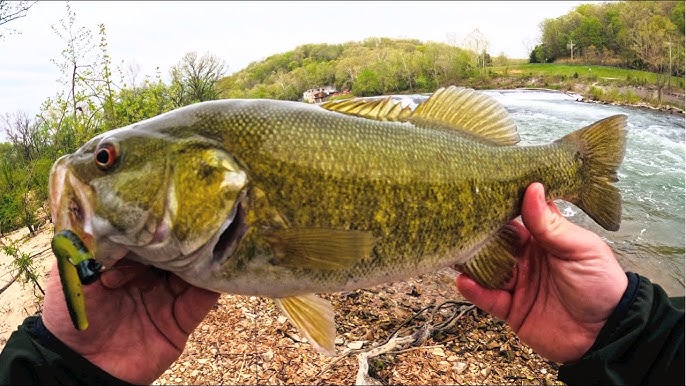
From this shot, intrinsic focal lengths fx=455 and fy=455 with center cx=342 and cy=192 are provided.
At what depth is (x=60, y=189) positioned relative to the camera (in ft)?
6.18

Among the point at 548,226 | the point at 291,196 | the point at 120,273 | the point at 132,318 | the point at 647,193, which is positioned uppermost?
the point at 291,196

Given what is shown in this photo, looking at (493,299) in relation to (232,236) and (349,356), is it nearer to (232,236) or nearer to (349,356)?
(232,236)

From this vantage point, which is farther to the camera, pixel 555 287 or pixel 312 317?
pixel 555 287

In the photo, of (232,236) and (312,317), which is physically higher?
(232,236)

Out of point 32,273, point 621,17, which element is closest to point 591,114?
point 32,273

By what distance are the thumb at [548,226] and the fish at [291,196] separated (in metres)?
0.08

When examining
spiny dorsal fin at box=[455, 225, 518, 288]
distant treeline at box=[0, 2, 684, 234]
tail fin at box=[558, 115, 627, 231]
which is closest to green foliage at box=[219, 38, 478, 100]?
distant treeline at box=[0, 2, 684, 234]

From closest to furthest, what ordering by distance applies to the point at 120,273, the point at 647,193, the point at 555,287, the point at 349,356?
the point at 120,273, the point at 555,287, the point at 349,356, the point at 647,193

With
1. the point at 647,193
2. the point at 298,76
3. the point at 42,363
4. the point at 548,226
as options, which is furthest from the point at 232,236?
the point at 298,76

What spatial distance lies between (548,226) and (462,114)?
2.64ft

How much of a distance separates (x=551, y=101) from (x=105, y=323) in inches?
1836

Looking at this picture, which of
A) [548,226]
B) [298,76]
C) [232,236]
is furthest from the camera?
[298,76]

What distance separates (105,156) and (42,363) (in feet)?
3.85

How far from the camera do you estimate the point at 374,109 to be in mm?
2410
